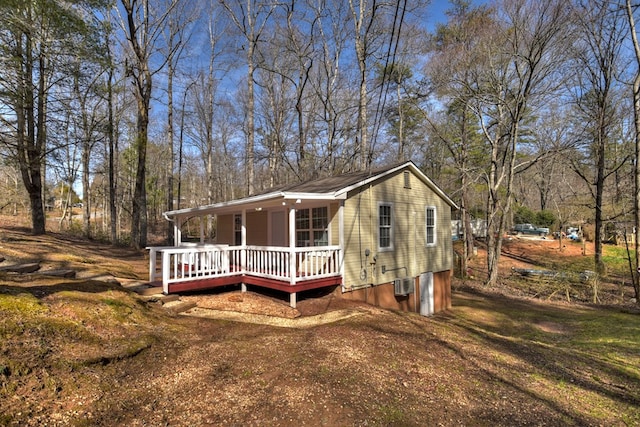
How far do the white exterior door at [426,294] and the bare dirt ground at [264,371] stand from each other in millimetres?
4631

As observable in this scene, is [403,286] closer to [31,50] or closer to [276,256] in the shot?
[276,256]

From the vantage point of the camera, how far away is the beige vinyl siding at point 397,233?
31.2 ft

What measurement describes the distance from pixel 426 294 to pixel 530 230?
32433 mm

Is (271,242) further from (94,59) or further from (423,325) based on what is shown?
(94,59)

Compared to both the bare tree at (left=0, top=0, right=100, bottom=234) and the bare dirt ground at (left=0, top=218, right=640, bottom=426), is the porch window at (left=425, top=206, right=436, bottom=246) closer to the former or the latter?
the bare dirt ground at (left=0, top=218, right=640, bottom=426)

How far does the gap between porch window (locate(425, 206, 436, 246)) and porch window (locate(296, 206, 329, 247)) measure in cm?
453

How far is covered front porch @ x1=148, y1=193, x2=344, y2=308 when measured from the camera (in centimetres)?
814

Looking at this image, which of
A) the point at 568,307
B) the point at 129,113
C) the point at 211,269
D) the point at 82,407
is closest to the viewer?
A: the point at 82,407

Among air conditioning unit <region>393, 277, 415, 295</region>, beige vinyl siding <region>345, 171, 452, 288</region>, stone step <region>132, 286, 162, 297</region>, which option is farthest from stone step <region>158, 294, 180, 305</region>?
air conditioning unit <region>393, 277, 415, 295</region>

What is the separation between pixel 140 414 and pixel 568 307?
53.5ft

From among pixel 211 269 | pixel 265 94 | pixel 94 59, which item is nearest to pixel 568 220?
pixel 265 94

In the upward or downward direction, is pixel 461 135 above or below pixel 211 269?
above

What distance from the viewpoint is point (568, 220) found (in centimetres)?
3055

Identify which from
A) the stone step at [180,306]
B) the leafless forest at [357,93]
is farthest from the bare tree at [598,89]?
the stone step at [180,306]
